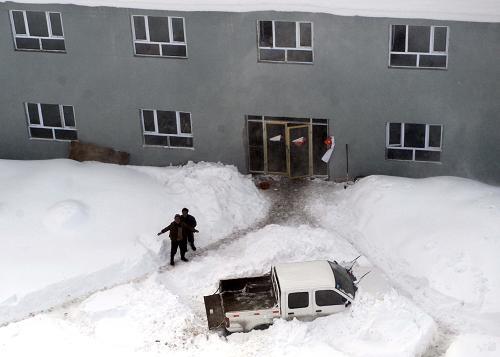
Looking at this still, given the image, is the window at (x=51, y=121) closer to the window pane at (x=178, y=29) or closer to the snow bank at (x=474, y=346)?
the window pane at (x=178, y=29)

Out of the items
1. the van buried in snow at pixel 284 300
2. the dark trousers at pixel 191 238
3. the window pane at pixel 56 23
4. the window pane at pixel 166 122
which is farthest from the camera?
the window pane at pixel 166 122

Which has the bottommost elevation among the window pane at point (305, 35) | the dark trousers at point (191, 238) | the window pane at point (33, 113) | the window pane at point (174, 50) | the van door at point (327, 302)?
the van door at point (327, 302)

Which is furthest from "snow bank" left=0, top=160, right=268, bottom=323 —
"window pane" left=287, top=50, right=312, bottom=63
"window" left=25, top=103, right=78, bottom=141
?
"window pane" left=287, top=50, right=312, bottom=63

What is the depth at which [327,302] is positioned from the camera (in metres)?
17.2

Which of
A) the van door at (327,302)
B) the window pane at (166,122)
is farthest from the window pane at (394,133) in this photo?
the van door at (327,302)

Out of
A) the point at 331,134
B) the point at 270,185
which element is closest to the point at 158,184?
the point at 270,185

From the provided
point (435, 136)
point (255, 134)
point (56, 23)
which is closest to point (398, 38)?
point (435, 136)

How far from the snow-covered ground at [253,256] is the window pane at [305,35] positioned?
4.68m

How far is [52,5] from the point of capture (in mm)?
23109

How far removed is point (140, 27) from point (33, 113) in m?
5.15

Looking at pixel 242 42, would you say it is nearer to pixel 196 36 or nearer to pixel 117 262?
pixel 196 36

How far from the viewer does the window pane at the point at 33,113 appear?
25031 millimetres

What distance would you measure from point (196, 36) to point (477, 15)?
332 inches

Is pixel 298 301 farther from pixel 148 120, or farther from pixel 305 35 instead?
pixel 148 120
